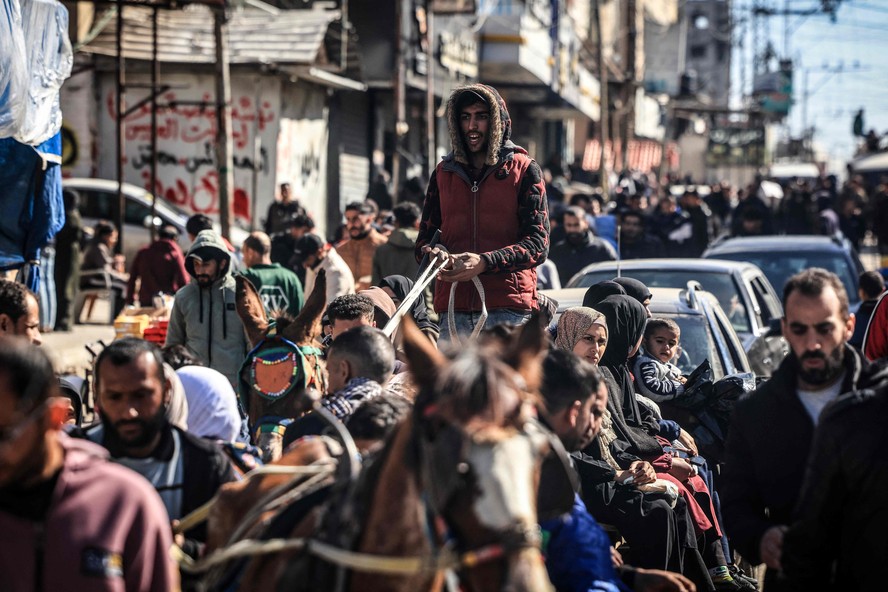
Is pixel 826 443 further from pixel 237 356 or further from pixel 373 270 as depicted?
pixel 373 270

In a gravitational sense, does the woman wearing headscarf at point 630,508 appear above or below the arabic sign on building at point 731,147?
below

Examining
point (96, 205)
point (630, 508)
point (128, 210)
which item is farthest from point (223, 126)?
point (630, 508)

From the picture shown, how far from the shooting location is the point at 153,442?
4.34m

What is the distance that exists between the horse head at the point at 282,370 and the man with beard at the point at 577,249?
707 cm

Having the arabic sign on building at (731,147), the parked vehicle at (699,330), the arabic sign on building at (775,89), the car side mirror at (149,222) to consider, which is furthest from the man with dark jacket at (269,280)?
the arabic sign on building at (775,89)

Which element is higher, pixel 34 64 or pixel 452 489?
pixel 34 64

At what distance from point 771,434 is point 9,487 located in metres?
2.51

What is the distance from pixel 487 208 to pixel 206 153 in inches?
644

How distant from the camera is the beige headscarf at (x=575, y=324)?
258 inches

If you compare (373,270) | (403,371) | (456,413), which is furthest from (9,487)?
(373,270)

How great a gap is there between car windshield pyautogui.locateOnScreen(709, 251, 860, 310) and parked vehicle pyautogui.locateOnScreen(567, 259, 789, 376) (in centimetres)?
295

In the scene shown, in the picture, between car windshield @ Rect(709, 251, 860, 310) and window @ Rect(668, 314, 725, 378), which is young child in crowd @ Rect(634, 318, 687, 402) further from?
car windshield @ Rect(709, 251, 860, 310)

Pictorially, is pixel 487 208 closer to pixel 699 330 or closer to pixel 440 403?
pixel 699 330

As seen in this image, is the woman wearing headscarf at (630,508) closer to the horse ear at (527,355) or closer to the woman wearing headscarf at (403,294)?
the woman wearing headscarf at (403,294)
